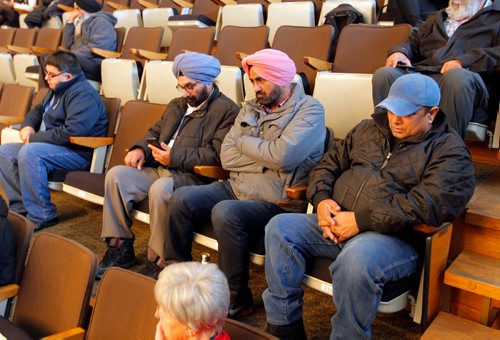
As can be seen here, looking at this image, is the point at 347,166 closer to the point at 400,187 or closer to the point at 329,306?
the point at 400,187

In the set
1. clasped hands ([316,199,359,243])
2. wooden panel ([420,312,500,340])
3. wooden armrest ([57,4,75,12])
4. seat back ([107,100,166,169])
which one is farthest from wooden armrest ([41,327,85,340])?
wooden armrest ([57,4,75,12])

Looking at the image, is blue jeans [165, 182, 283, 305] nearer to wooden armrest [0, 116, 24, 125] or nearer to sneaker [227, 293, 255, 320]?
sneaker [227, 293, 255, 320]

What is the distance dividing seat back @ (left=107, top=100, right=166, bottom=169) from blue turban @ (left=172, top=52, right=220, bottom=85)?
0.32 meters

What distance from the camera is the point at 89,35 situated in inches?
120

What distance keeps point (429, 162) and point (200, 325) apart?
0.69 metres

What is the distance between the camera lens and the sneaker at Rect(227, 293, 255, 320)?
4.33ft

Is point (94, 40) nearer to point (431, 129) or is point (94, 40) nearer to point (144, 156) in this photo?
point (144, 156)

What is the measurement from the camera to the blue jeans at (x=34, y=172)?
77.8 inches

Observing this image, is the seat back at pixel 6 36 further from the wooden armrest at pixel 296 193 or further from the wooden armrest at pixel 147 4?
the wooden armrest at pixel 296 193

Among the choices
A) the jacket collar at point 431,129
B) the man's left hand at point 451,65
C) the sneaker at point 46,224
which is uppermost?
the man's left hand at point 451,65

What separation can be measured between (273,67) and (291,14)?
1.18 metres

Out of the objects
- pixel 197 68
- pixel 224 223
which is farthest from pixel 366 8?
pixel 224 223

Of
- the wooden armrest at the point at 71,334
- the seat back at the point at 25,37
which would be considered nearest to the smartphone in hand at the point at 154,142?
the wooden armrest at the point at 71,334

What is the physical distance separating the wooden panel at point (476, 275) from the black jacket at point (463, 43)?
0.61 meters
